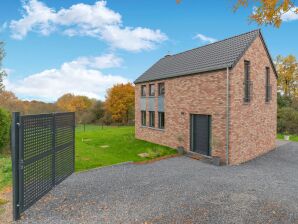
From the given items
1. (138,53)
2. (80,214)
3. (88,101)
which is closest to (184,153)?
(80,214)

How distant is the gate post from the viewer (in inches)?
237

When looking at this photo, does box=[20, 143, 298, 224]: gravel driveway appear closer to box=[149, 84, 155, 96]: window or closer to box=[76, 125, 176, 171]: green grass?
box=[76, 125, 176, 171]: green grass

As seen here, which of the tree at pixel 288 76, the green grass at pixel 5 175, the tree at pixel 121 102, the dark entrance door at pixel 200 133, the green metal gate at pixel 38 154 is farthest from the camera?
the tree at pixel 121 102

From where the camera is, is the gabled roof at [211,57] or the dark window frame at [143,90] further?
the dark window frame at [143,90]

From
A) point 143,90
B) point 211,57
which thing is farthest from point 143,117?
point 211,57

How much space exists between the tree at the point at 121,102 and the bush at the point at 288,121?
26.9 metres

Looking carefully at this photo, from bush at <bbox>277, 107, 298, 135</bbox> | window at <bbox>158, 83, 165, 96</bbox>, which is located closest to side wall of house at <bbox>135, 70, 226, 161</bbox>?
window at <bbox>158, 83, 165, 96</bbox>

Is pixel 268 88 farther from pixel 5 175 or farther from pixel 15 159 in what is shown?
pixel 5 175

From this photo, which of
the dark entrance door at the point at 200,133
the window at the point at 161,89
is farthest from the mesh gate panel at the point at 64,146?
the window at the point at 161,89

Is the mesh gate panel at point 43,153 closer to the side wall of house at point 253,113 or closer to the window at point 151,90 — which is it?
the side wall of house at point 253,113

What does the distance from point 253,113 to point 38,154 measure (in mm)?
12801

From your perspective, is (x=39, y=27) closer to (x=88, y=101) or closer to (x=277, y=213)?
(x=277, y=213)

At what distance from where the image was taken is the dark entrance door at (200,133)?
547 inches

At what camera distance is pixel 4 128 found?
50.7 ft
